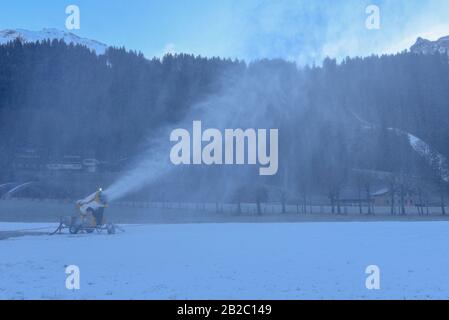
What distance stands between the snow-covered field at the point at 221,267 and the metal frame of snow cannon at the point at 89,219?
196cm

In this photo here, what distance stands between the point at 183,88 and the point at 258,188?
31.5 metres

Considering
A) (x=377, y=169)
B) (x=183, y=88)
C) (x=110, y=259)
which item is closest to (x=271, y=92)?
(x=183, y=88)

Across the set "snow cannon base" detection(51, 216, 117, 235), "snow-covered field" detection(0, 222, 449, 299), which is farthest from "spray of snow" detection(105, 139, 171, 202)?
"snow-covered field" detection(0, 222, 449, 299)

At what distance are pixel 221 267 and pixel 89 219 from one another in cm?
1290

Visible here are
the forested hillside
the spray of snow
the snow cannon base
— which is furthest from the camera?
the forested hillside

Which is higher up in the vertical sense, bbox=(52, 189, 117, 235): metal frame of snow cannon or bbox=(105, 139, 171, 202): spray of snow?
bbox=(105, 139, 171, 202): spray of snow

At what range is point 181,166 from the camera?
65.2 meters

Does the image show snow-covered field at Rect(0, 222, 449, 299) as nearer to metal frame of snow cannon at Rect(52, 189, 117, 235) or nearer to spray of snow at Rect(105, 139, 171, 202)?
metal frame of snow cannon at Rect(52, 189, 117, 235)

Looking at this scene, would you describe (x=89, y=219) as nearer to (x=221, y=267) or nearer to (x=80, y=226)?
(x=80, y=226)

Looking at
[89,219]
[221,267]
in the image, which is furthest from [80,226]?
[221,267]

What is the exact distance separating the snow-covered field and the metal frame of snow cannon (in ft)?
6.43

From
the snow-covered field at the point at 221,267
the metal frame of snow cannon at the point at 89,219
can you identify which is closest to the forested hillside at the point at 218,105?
the metal frame of snow cannon at the point at 89,219

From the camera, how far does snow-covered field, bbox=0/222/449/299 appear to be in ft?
37.5

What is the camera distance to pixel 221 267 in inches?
575
